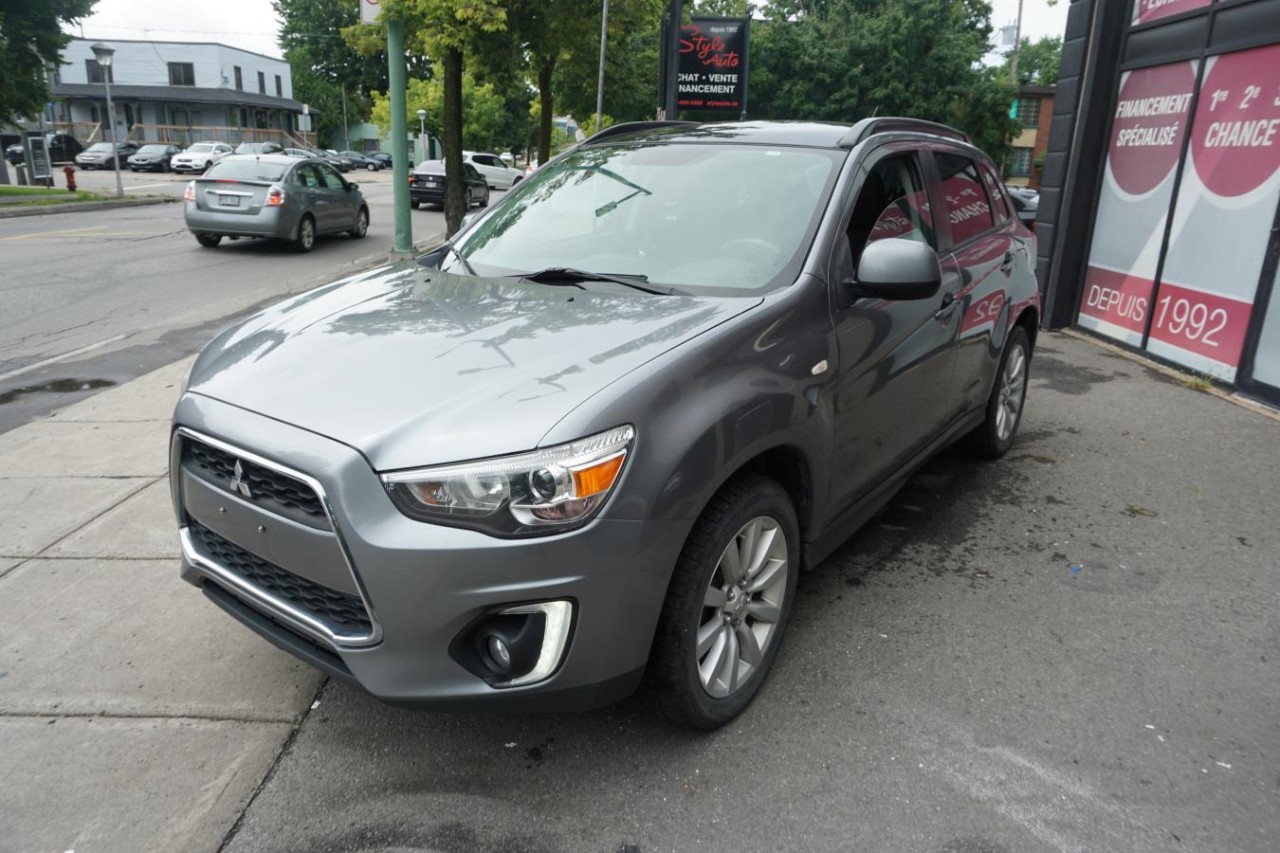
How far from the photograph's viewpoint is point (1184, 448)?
5.74 m

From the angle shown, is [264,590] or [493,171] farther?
[493,171]

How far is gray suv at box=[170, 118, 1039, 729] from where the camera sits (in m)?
2.22

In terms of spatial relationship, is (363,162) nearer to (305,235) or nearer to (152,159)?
(152,159)

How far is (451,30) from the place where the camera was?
13781 millimetres

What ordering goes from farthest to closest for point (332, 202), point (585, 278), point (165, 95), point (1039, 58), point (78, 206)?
point (1039, 58) < point (165, 95) < point (78, 206) < point (332, 202) < point (585, 278)

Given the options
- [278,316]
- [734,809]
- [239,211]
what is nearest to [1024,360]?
[734,809]

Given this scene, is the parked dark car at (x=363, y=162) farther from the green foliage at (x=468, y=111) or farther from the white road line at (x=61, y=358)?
the white road line at (x=61, y=358)

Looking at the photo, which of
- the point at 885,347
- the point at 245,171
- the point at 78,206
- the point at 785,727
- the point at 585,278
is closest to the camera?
the point at 785,727

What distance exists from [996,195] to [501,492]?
3882 millimetres

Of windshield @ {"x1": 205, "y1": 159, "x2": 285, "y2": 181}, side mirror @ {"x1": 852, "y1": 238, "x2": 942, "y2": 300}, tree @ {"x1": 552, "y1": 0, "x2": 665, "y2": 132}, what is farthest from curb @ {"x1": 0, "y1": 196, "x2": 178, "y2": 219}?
side mirror @ {"x1": 852, "y1": 238, "x2": 942, "y2": 300}

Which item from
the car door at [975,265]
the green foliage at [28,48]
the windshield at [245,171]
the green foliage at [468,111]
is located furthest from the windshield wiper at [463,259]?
the green foliage at [468,111]

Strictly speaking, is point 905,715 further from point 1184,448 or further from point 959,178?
point 1184,448

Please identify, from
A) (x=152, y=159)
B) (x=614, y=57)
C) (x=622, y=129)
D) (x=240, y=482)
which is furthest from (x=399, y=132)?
(x=152, y=159)

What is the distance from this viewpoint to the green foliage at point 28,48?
25312 millimetres
